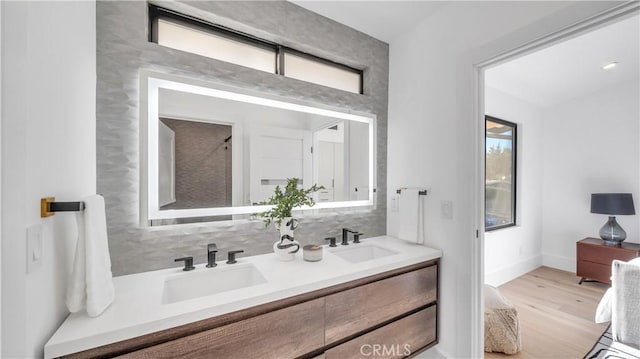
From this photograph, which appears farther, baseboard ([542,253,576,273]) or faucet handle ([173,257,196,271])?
baseboard ([542,253,576,273])

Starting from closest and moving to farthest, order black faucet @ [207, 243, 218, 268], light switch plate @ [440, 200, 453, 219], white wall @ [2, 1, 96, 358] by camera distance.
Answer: white wall @ [2, 1, 96, 358]
black faucet @ [207, 243, 218, 268]
light switch plate @ [440, 200, 453, 219]

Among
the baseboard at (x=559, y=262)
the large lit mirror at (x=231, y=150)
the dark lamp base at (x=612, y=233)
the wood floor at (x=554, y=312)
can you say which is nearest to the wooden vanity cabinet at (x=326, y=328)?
the large lit mirror at (x=231, y=150)

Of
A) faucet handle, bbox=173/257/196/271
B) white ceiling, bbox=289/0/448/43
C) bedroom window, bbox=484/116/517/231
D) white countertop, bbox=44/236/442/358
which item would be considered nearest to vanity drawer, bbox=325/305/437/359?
white countertop, bbox=44/236/442/358

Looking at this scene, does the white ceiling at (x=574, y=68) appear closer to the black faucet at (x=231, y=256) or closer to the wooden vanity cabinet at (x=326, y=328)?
the wooden vanity cabinet at (x=326, y=328)

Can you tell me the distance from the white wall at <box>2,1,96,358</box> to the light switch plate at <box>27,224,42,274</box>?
0.06ft

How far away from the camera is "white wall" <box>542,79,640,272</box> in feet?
10.1

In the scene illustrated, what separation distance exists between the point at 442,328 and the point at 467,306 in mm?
285

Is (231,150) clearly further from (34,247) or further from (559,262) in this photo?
(559,262)

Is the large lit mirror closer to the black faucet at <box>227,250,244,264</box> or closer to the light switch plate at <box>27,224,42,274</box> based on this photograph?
the black faucet at <box>227,250,244,264</box>

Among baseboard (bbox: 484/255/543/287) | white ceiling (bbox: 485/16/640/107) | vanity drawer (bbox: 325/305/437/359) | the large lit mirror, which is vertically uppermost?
white ceiling (bbox: 485/16/640/107)

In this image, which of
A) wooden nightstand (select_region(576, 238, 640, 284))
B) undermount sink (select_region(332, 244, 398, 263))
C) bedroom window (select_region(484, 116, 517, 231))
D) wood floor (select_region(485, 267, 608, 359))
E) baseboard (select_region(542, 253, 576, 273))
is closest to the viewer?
undermount sink (select_region(332, 244, 398, 263))

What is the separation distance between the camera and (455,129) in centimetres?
167

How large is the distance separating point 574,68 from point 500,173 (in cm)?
137

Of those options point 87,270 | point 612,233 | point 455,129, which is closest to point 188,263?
point 87,270
